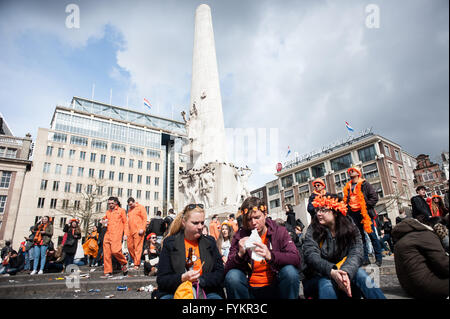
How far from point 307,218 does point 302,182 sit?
4382 cm

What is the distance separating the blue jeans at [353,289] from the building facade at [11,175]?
47.6 metres

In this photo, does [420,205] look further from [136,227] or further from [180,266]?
[136,227]

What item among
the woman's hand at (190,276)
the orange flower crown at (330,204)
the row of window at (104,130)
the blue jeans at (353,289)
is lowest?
the blue jeans at (353,289)

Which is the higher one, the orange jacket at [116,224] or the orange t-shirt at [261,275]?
the orange jacket at [116,224]

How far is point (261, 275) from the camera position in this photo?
3.16 meters

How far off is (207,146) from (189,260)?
440 inches

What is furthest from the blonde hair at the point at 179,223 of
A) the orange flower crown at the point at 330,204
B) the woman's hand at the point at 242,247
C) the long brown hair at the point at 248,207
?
the orange flower crown at the point at 330,204

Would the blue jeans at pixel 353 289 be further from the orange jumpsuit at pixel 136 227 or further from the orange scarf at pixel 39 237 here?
the orange scarf at pixel 39 237

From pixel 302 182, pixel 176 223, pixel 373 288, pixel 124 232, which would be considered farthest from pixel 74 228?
pixel 302 182

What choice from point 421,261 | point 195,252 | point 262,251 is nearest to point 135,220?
point 195,252

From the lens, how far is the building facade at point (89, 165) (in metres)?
45.4
